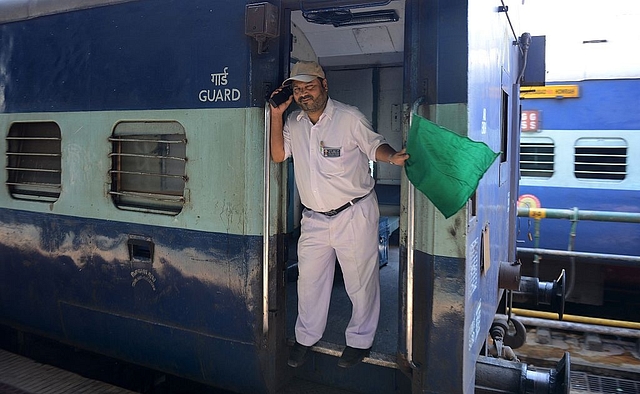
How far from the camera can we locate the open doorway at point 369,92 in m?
3.49

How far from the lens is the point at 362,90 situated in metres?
5.20

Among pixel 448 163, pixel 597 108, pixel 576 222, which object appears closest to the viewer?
pixel 448 163

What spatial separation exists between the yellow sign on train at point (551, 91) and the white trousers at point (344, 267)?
15.4ft

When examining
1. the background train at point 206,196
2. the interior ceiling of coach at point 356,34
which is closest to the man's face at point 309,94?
the background train at point 206,196

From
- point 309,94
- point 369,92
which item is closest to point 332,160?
point 309,94

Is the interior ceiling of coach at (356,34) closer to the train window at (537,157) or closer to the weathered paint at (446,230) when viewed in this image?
the weathered paint at (446,230)

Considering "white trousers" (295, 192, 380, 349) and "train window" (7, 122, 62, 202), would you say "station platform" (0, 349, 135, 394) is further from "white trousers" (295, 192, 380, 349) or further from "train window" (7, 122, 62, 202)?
"white trousers" (295, 192, 380, 349)

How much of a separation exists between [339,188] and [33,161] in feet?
8.42

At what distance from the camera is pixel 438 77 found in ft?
8.39

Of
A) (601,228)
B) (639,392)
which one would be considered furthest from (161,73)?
(601,228)

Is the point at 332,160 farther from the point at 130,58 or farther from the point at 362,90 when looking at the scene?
the point at 362,90

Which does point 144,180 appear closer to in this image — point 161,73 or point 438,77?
point 161,73

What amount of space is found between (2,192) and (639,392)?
556 centimetres

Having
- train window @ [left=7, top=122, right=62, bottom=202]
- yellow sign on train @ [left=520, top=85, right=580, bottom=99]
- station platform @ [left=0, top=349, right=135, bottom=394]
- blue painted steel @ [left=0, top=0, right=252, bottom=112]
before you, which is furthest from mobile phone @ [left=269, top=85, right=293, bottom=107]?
yellow sign on train @ [left=520, top=85, right=580, bottom=99]
